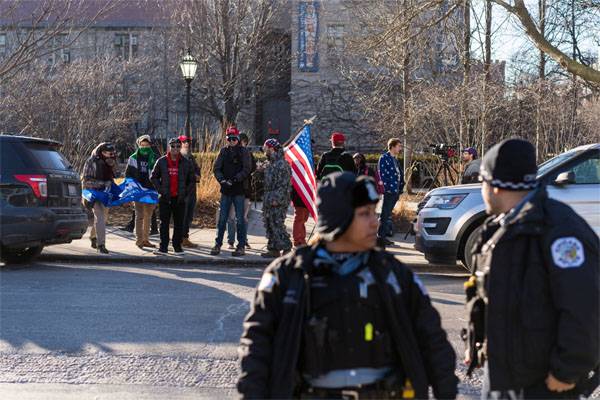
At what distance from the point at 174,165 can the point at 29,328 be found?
17.4 feet

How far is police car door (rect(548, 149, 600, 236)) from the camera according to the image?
29.2 ft

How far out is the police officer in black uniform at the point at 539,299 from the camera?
2.85 m

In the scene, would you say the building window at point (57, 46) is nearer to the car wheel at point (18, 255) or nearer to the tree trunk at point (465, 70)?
the car wheel at point (18, 255)

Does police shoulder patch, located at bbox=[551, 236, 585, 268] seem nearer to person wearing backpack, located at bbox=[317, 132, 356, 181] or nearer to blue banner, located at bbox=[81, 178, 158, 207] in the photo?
person wearing backpack, located at bbox=[317, 132, 356, 181]

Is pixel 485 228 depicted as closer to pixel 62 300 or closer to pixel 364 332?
pixel 364 332

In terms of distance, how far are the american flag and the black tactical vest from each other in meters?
8.72

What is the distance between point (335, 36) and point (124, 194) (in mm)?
31342

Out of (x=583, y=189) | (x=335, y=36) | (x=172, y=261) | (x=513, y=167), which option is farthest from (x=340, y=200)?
(x=335, y=36)

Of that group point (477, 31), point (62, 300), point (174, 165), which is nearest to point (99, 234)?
point (174, 165)

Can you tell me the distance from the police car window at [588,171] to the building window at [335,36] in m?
32.2

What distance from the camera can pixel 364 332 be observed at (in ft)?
9.24

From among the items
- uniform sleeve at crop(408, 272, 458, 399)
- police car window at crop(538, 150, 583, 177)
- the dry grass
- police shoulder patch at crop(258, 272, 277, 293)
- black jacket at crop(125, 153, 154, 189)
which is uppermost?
police car window at crop(538, 150, 583, 177)

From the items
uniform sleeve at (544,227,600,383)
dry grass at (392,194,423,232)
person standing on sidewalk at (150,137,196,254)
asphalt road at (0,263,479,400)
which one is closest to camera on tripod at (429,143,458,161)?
dry grass at (392,194,423,232)

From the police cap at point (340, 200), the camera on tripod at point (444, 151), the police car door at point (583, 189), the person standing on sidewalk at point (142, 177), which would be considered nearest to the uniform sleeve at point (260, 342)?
the police cap at point (340, 200)
